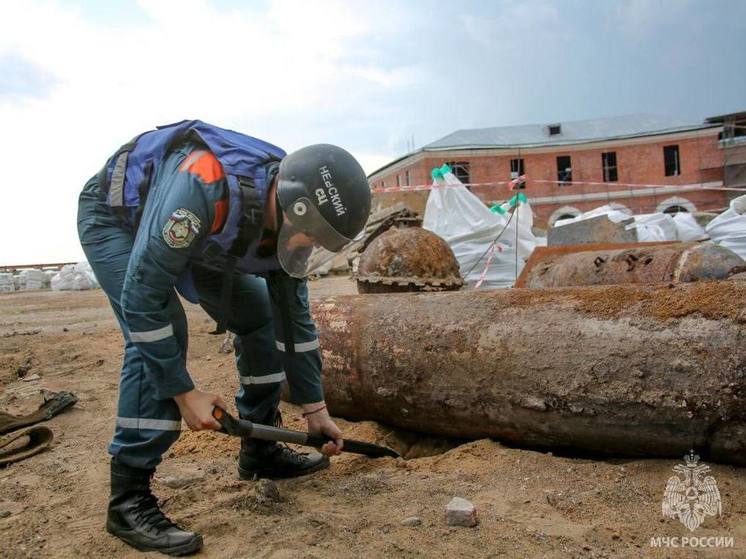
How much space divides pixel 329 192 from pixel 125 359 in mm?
964

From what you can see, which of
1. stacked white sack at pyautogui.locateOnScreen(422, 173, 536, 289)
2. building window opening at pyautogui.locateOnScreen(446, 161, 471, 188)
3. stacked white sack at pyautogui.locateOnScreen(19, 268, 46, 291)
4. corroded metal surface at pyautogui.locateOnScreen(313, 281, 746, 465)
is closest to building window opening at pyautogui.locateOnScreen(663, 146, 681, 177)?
building window opening at pyautogui.locateOnScreen(446, 161, 471, 188)

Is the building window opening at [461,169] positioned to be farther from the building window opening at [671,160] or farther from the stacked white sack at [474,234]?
the stacked white sack at [474,234]

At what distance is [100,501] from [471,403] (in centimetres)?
160

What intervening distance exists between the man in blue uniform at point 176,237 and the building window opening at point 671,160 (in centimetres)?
3119

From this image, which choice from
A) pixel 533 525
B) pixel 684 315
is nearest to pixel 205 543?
pixel 533 525

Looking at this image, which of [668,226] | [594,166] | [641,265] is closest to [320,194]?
[641,265]

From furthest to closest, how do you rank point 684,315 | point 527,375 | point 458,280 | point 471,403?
point 458,280, point 471,403, point 527,375, point 684,315

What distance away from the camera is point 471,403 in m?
2.68

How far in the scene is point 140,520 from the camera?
197 centimetres

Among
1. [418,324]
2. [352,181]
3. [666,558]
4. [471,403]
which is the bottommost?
[666,558]

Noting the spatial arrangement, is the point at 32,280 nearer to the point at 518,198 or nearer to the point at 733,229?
the point at 518,198

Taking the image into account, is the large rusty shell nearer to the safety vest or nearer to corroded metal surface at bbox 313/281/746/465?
corroded metal surface at bbox 313/281/746/465

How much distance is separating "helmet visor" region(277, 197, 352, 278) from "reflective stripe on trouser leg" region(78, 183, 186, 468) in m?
0.44

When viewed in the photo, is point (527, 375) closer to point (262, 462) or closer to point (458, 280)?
point (262, 462)
